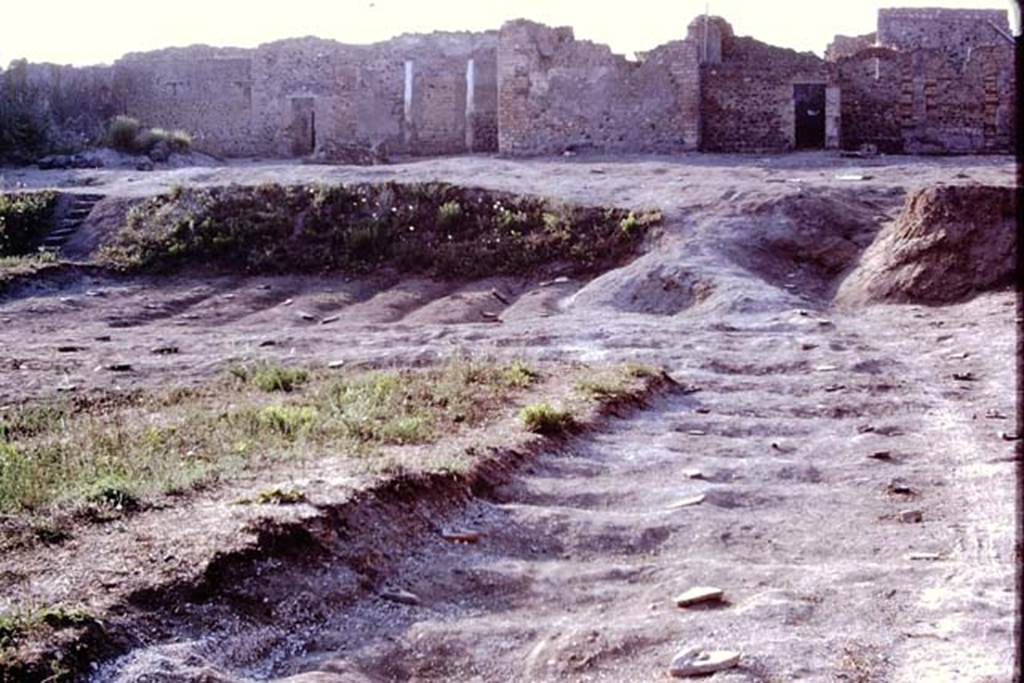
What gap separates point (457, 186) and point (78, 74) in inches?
649

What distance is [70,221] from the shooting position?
786 inches

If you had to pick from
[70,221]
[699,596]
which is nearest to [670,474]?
[699,596]

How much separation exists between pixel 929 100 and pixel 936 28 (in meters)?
7.04

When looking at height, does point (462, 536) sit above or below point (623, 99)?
below

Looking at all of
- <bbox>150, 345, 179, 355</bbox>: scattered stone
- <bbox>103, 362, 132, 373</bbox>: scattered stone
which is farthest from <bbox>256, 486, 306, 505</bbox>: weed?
<bbox>150, 345, 179, 355</bbox>: scattered stone

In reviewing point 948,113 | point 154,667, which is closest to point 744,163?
point 948,113

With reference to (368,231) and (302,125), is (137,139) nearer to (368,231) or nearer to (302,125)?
(302,125)

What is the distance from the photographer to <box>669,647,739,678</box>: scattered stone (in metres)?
4.50

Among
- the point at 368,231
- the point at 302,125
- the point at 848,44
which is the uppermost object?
the point at 848,44

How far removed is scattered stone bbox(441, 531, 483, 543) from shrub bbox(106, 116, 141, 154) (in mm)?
23247

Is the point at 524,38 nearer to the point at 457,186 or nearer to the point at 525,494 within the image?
the point at 457,186

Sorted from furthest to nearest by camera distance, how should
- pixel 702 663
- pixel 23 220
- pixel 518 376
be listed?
pixel 23 220
pixel 518 376
pixel 702 663

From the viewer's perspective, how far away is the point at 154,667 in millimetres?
4066

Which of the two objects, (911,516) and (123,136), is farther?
(123,136)
